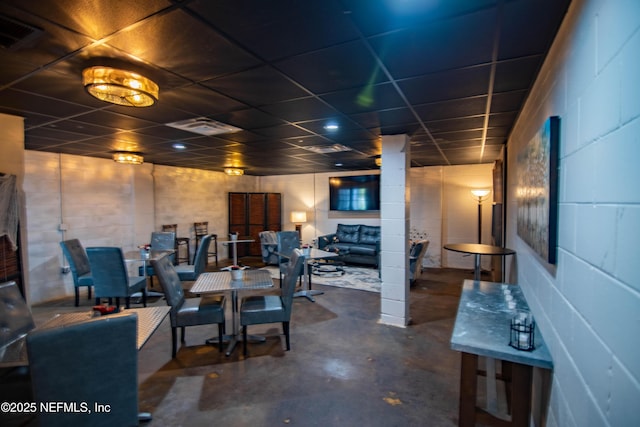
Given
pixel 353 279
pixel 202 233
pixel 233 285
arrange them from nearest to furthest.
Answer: pixel 233 285
pixel 353 279
pixel 202 233

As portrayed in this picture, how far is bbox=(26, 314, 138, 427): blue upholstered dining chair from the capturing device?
1484 mm

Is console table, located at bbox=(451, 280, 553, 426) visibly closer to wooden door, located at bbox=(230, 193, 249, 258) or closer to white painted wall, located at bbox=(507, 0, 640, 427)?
white painted wall, located at bbox=(507, 0, 640, 427)

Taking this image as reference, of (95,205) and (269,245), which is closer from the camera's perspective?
(95,205)

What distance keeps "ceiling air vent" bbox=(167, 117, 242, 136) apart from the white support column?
192 centimetres

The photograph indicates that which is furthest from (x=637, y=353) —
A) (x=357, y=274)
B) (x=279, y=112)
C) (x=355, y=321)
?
(x=357, y=274)

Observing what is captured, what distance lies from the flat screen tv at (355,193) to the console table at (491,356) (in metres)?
5.84

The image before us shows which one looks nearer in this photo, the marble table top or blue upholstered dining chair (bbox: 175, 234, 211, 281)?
the marble table top

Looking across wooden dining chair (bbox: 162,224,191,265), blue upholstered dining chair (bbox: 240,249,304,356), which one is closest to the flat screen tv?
wooden dining chair (bbox: 162,224,191,265)

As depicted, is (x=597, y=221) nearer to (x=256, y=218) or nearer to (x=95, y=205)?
(x=95, y=205)

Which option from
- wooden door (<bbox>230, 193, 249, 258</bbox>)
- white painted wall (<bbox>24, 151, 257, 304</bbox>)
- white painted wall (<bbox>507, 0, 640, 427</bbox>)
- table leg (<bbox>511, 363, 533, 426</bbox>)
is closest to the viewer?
white painted wall (<bbox>507, 0, 640, 427</bbox>)

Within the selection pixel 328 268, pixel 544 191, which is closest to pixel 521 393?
pixel 544 191

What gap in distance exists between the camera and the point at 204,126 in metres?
3.47

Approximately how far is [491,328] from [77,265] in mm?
5515

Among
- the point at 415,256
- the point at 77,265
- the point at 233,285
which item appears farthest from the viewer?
the point at 415,256
